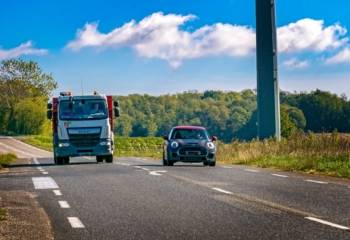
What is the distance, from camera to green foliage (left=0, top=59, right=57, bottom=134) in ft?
453

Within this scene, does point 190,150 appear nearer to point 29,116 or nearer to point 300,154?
point 300,154

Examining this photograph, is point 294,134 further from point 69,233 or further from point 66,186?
point 69,233

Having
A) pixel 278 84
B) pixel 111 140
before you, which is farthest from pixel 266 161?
pixel 278 84

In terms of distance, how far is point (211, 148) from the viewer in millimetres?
29328

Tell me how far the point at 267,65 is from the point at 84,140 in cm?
1152

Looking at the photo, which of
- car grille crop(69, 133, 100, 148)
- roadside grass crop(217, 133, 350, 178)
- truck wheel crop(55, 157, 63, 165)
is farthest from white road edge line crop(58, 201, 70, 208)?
truck wheel crop(55, 157, 63, 165)

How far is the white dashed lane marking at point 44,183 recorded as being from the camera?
729 inches

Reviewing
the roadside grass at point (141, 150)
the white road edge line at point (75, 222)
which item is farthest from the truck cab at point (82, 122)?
the white road edge line at point (75, 222)

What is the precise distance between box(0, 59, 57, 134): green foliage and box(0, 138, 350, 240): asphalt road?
11899cm

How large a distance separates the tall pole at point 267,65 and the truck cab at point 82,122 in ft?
32.9

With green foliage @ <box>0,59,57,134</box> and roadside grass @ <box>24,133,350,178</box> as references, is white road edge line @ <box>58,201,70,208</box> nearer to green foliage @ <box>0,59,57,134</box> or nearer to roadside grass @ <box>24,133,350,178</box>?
roadside grass @ <box>24,133,350,178</box>

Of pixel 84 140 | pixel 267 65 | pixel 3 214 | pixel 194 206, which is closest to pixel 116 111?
pixel 84 140

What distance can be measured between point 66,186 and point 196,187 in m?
3.23

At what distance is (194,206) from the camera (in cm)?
1338
